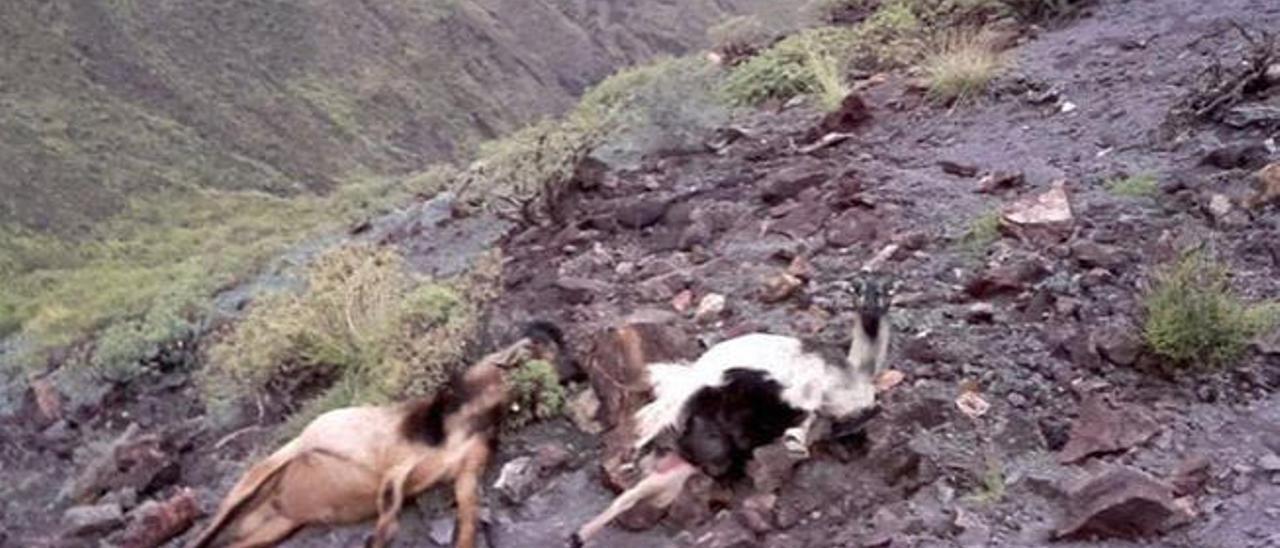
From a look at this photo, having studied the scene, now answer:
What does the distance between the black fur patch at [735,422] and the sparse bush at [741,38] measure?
4.90 metres

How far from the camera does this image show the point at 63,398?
7305 millimetres

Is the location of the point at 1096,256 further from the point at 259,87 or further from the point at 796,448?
the point at 259,87

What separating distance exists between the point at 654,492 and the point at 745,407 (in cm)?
32

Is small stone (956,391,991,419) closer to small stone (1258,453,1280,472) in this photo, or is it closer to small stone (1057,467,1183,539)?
small stone (1057,467,1183,539)

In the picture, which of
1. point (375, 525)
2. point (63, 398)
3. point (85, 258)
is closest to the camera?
point (375, 525)

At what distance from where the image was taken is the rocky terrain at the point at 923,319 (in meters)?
3.73

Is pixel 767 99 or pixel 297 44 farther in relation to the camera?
pixel 297 44

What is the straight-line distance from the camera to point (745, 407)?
153 inches

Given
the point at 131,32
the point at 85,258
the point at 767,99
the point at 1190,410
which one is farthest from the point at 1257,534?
the point at 131,32

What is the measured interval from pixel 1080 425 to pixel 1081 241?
110cm

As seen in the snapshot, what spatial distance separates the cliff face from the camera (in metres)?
19.7

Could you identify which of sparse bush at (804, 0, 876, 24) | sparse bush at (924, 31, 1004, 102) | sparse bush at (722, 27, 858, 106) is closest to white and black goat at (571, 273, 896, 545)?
sparse bush at (924, 31, 1004, 102)

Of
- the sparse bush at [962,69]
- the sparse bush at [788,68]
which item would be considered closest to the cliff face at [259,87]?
the sparse bush at [788,68]

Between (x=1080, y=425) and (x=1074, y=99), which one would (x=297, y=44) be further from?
Result: (x=1080, y=425)
